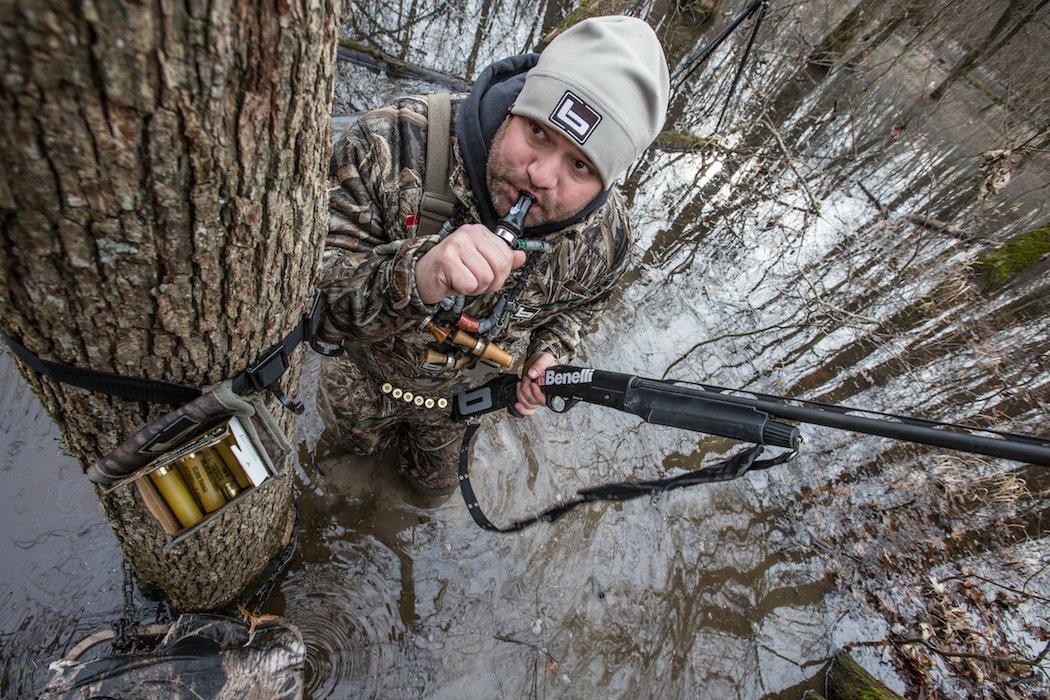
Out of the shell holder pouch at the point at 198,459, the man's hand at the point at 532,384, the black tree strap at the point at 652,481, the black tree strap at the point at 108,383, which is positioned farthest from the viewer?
the man's hand at the point at 532,384

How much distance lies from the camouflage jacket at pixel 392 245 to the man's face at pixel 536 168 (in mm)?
136

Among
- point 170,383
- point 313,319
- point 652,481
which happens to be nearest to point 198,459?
point 170,383

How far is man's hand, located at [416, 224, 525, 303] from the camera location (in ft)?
5.32

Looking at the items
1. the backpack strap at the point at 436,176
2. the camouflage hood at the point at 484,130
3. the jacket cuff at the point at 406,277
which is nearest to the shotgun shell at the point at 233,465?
the jacket cuff at the point at 406,277

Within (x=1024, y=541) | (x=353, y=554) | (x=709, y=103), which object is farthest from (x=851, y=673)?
(x=709, y=103)

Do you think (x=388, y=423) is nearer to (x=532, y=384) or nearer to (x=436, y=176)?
(x=532, y=384)

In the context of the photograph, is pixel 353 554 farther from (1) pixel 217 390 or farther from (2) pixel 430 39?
(2) pixel 430 39

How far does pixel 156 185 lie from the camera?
1.00 m

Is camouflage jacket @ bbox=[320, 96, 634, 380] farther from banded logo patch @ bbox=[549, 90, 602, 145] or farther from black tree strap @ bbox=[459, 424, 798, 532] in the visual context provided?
black tree strap @ bbox=[459, 424, 798, 532]

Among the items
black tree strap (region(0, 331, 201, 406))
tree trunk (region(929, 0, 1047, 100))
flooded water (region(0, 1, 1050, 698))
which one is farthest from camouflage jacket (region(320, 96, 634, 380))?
tree trunk (region(929, 0, 1047, 100))

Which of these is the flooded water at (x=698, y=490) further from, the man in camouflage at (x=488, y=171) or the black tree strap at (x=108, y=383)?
the black tree strap at (x=108, y=383)

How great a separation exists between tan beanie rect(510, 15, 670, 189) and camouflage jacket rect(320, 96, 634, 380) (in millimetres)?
326

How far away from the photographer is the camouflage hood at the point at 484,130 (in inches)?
76.5

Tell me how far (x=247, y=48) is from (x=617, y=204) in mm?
1886
